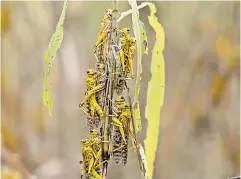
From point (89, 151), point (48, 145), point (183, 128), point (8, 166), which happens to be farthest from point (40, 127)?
point (89, 151)

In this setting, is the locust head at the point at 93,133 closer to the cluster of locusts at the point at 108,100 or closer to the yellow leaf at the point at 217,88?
the cluster of locusts at the point at 108,100

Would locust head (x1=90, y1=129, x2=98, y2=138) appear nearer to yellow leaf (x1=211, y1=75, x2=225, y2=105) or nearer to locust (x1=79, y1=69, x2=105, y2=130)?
locust (x1=79, y1=69, x2=105, y2=130)

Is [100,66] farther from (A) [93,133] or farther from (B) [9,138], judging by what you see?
(B) [9,138]

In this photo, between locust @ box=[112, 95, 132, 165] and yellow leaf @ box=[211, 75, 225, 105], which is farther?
yellow leaf @ box=[211, 75, 225, 105]

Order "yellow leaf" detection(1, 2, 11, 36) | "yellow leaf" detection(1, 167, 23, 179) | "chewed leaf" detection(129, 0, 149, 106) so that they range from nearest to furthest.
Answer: "chewed leaf" detection(129, 0, 149, 106), "yellow leaf" detection(1, 167, 23, 179), "yellow leaf" detection(1, 2, 11, 36)

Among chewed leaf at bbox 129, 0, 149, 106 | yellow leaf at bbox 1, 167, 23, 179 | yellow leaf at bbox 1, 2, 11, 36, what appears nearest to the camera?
chewed leaf at bbox 129, 0, 149, 106

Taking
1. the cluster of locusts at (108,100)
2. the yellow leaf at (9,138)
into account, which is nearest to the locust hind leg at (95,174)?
the cluster of locusts at (108,100)

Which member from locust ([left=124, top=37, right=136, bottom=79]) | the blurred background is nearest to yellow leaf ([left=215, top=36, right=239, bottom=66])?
the blurred background
